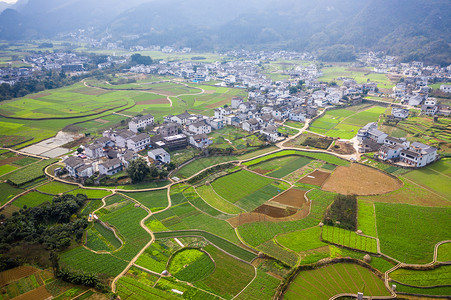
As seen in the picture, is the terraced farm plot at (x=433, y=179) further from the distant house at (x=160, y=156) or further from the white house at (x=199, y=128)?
the distant house at (x=160, y=156)

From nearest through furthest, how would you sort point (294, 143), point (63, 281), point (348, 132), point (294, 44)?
point (63, 281), point (294, 143), point (348, 132), point (294, 44)

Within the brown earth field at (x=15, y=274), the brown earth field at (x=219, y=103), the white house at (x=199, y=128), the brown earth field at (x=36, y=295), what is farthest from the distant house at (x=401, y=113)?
the brown earth field at (x=15, y=274)

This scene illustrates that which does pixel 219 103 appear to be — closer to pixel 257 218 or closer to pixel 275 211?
pixel 275 211

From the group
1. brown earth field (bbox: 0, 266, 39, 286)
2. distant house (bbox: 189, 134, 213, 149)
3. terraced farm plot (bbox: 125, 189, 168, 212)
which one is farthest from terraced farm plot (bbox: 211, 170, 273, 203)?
brown earth field (bbox: 0, 266, 39, 286)

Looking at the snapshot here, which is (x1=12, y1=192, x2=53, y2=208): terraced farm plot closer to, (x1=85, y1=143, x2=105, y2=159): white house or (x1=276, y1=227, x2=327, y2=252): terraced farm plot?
(x1=85, y1=143, x2=105, y2=159): white house

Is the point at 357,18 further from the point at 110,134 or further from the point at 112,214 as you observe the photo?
the point at 112,214

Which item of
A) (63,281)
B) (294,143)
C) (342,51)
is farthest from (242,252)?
(342,51)
